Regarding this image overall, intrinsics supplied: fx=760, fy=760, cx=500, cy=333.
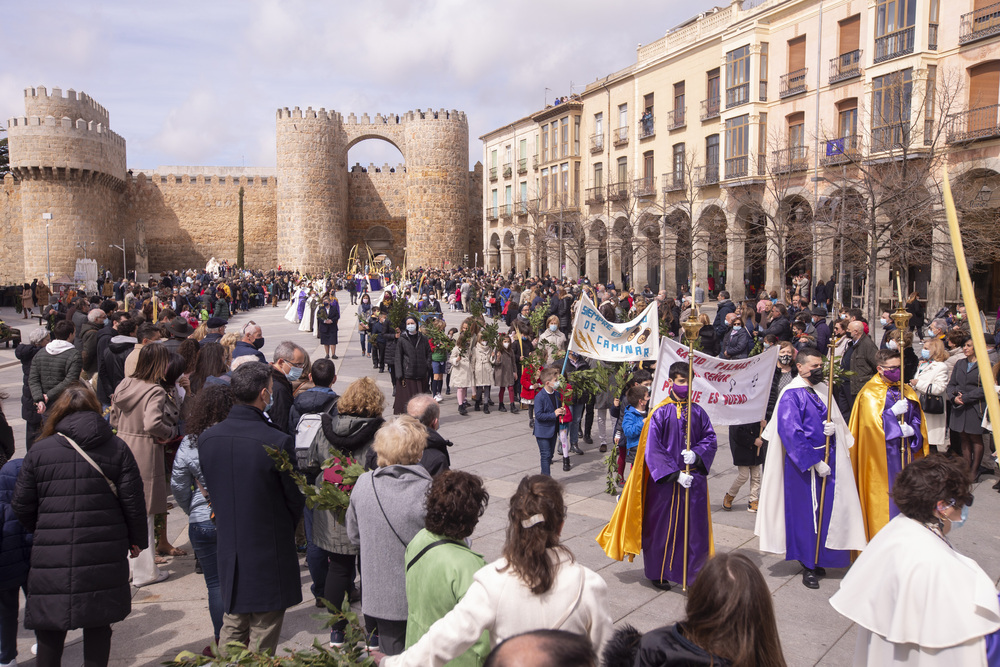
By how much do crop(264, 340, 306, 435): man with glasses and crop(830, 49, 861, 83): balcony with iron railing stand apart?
2180 centimetres

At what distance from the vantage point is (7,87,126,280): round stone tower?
38.2 metres

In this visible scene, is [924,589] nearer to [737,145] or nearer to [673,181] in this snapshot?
[737,145]

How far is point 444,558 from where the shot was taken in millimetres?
2686

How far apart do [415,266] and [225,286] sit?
21.0 m

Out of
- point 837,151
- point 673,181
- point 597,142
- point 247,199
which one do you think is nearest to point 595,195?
point 597,142

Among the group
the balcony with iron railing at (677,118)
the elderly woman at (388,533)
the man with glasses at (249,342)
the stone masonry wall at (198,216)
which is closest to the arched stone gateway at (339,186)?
the stone masonry wall at (198,216)

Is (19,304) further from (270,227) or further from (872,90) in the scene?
(872,90)

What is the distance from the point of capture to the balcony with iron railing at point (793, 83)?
967 inches

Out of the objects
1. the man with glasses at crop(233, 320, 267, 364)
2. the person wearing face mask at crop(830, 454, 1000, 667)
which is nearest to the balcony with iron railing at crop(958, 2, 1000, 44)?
the man with glasses at crop(233, 320, 267, 364)

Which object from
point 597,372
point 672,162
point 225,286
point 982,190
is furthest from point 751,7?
point 597,372

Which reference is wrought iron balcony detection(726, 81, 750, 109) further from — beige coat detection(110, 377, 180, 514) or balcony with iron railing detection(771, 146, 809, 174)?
beige coat detection(110, 377, 180, 514)

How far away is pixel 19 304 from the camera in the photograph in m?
28.4

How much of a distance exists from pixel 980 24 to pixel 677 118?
11656 millimetres

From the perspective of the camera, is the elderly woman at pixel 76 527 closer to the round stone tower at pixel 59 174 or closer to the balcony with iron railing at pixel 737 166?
the balcony with iron railing at pixel 737 166
